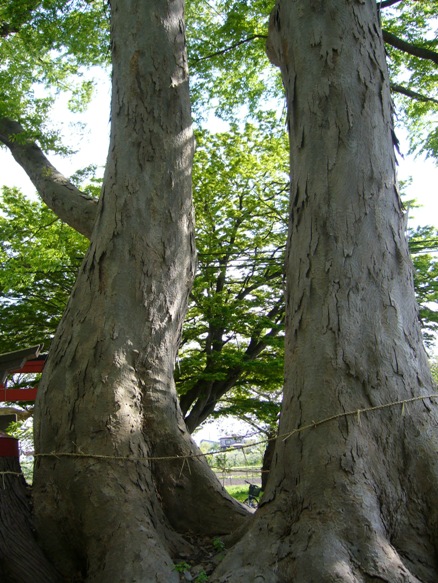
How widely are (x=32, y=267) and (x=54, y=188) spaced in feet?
19.8

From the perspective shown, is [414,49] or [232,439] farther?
[232,439]

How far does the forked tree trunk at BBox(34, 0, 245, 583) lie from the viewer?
3.30m

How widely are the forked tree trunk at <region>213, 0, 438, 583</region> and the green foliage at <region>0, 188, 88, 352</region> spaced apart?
8.22 metres

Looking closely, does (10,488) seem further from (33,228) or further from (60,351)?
(33,228)

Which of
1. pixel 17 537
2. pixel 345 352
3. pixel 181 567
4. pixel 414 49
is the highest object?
pixel 414 49

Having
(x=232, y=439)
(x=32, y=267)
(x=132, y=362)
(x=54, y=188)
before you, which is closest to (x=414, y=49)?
Result: (x=54, y=188)

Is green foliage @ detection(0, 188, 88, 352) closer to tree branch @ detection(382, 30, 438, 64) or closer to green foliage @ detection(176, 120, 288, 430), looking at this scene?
green foliage @ detection(176, 120, 288, 430)

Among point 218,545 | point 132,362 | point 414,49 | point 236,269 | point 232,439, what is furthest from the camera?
point 236,269

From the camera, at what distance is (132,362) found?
3.76m

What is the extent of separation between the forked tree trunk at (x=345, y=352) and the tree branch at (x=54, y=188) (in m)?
2.24

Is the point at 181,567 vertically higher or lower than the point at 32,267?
lower

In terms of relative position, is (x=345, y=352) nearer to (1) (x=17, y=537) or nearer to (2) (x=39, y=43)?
(1) (x=17, y=537)

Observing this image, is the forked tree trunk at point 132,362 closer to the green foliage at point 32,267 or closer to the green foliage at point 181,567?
the green foliage at point 181,567

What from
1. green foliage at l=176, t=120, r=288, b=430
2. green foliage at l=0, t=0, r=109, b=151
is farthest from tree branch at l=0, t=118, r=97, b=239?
green foliage at l=176, t=120, r=288, b=430
